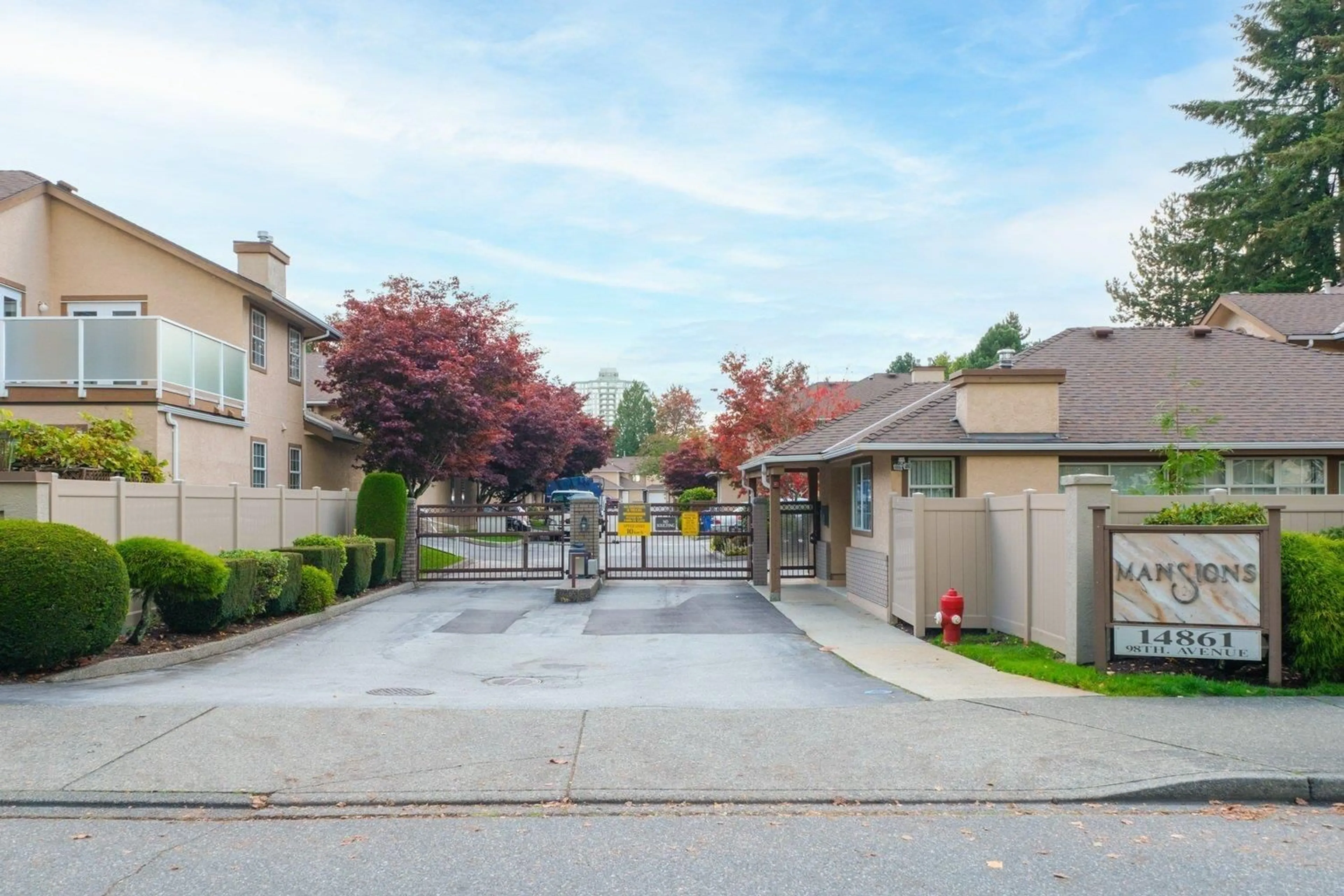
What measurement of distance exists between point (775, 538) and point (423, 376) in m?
10.7

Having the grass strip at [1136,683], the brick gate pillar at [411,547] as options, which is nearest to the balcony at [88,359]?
the brick gate pillar at [411,547]

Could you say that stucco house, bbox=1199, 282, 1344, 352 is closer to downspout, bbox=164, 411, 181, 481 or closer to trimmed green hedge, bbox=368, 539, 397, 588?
trimmed green hedge, bbox=368, 539, 397, 588

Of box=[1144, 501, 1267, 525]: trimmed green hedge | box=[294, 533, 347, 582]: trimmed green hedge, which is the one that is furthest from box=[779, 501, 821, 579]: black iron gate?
box=[1144, 501, 1267, 525]: trimmed green hedge

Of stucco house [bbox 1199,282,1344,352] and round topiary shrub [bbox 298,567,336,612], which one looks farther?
stucco house [bbox 1199,282,1344,352]

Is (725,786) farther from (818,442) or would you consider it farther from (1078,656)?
(818,442)

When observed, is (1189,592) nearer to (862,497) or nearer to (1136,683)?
(1136,683)

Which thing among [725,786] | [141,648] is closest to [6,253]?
[141,648]

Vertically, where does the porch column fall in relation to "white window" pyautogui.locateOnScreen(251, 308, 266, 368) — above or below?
below

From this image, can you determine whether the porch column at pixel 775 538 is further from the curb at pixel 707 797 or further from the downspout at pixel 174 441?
the curb at pixel 707 797

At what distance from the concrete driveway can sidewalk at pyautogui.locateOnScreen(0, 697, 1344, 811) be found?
754 millimetres

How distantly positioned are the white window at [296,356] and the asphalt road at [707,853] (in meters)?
20.6

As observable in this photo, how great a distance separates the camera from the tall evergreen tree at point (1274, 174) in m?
40.1

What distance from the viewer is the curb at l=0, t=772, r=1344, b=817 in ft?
22.5

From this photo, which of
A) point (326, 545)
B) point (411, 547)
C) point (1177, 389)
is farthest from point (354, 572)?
point (1177, 389)
